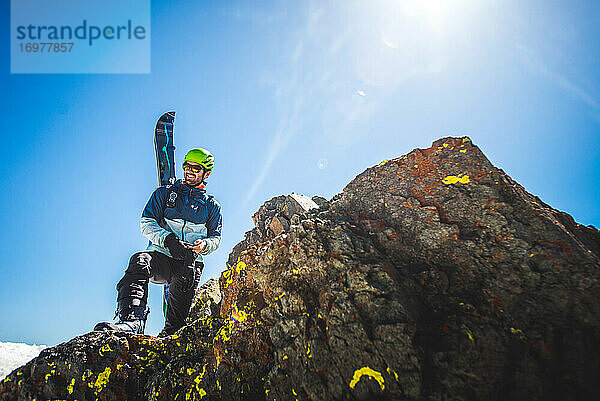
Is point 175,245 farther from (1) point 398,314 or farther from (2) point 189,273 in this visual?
(1) point 398,314

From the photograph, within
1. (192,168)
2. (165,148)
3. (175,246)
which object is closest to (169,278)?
(175,246)

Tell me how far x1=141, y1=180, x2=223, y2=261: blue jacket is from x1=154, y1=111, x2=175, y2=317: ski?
7.49 ft

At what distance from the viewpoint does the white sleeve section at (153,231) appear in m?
6.33

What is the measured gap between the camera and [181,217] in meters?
7.01

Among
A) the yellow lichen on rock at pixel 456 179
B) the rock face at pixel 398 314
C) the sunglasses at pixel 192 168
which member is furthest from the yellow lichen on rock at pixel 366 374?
the sunglasses at pixel 192 168

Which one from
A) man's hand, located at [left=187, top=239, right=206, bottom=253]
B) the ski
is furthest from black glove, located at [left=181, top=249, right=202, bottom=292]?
the ski

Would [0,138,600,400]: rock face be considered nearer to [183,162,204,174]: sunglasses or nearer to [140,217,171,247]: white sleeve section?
[140,217,171,247]: white sleeve section

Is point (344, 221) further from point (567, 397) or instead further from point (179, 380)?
point (179, 380)

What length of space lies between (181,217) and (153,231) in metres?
0.78

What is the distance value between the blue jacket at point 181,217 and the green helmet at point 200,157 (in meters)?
0.71

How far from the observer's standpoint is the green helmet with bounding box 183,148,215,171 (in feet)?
24.9

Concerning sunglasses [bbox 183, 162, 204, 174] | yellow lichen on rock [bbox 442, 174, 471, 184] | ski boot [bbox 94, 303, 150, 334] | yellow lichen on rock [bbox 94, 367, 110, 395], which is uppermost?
sunglasses [bbox 183, 162, 204, 174]

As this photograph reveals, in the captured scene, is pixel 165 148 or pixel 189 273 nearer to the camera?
pixel 189 273

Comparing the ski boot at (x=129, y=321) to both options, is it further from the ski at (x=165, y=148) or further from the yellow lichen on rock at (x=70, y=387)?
the ski at (x=165, y=148)
